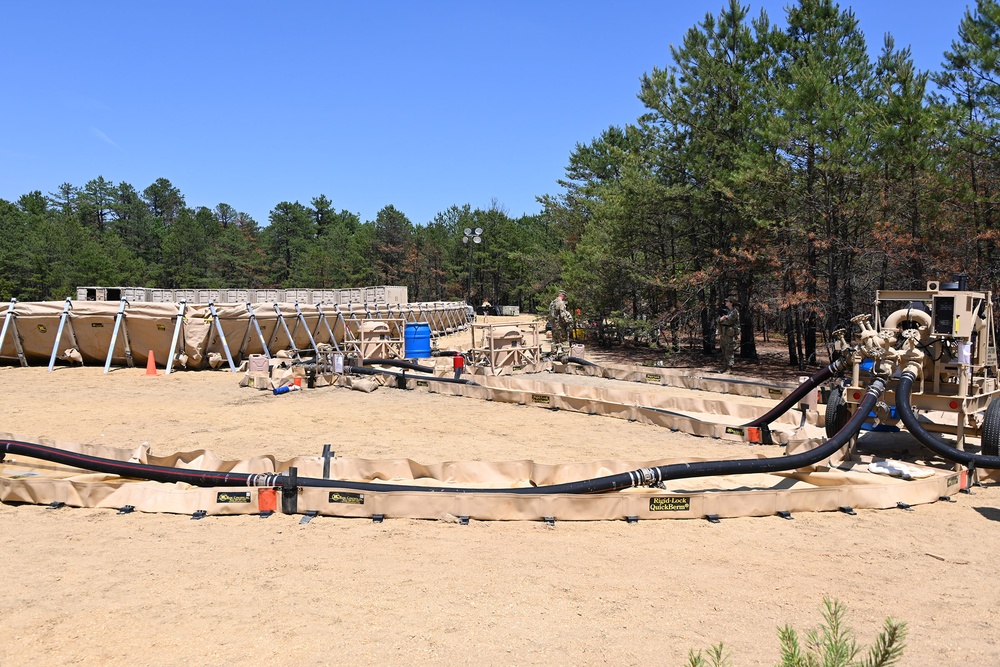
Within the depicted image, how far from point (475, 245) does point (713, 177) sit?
43.2 metres

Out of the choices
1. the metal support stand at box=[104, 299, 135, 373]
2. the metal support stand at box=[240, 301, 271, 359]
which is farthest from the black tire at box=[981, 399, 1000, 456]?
the metal support stand at box=[104, 299, 135, 373]

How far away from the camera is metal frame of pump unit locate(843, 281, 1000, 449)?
28.7 feet

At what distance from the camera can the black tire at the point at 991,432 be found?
8.55 m

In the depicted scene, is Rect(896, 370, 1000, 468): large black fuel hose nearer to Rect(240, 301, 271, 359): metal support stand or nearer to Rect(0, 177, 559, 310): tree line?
Rect(240, 301, 271, 359): metal support stand

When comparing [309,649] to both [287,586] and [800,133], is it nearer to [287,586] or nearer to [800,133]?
[287,586]

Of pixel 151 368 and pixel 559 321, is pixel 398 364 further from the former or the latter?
pixel 559 321

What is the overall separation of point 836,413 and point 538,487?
4728 millimetres

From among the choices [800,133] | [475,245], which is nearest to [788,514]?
[800,133]

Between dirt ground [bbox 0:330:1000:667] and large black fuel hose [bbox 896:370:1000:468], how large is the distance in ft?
1.48

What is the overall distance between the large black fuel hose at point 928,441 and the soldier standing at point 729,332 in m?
11.0

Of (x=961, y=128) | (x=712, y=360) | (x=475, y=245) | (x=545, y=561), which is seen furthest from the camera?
(x=475, y=245)

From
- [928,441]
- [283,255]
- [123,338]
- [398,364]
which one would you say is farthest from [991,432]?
[283,255]

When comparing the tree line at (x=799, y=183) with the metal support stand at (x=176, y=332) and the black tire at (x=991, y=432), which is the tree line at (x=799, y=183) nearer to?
the black tire at (x=991, y=432)

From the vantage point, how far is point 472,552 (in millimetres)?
6172
